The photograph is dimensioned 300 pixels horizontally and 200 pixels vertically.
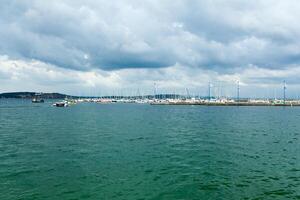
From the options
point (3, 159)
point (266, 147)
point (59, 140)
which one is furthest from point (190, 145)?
point (3, 159)

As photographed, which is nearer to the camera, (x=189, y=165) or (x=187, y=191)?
(x=187, y=191)

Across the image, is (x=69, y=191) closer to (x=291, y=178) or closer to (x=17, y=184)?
(x=17, y=184)

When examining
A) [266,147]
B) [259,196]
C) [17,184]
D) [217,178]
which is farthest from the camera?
[266,147]

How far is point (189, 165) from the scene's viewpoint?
3200cm

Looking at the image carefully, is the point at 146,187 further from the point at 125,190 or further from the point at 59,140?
the point at 59,140

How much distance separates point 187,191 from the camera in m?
23.2

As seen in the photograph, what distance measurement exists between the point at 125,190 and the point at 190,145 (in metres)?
24.1

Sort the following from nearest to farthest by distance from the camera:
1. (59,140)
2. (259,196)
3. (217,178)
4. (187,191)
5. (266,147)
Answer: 1. (259,196)
2. (187,191)
3. (217,178)
4. (266,147)
5. (59,140)

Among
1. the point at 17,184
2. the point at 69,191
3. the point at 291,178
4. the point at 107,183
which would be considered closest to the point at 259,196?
the point at 291,178

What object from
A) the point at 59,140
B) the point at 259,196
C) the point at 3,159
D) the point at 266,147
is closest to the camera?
the point at 259,196

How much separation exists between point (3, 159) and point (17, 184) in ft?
37.9

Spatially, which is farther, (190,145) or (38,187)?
(190,145)

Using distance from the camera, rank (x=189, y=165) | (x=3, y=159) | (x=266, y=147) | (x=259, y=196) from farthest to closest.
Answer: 1. (x=266, y=147)
2. (x=3, y=159)
3. (x=189, y=165)
4. (x=259, y=196)

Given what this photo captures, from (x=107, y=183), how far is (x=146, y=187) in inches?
133
